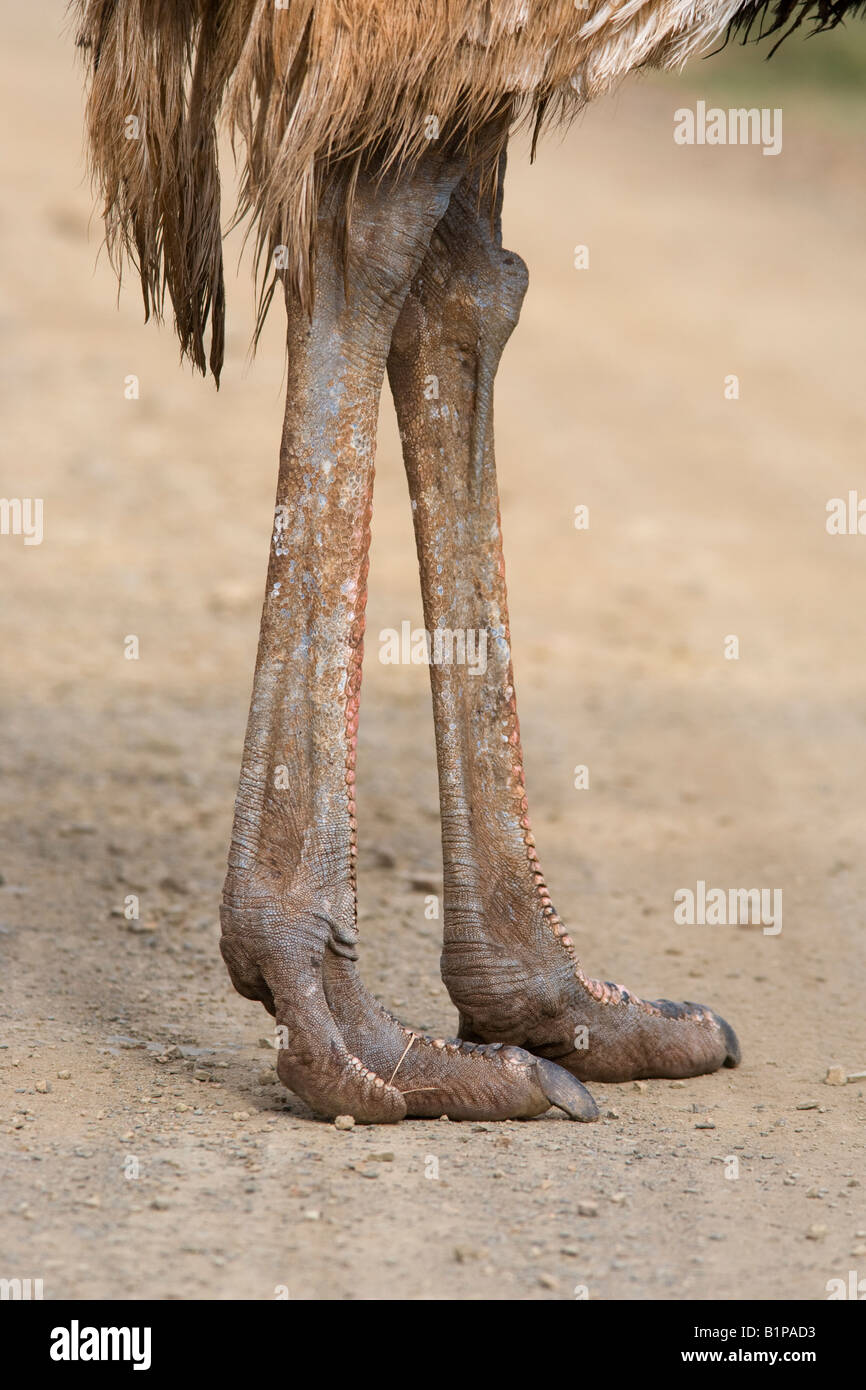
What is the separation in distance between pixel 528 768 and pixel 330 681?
10.3 ft

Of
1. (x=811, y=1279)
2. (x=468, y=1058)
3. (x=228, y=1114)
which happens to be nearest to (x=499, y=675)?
(x=468, y=1058)

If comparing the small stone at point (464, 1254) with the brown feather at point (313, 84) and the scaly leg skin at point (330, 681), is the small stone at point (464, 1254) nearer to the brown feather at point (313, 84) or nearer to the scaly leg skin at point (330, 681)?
the scaly leg skin at point (330, 681)

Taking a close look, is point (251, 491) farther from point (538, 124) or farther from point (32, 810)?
point (538, 124)

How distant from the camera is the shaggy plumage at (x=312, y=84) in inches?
113

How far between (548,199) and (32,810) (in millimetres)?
10997

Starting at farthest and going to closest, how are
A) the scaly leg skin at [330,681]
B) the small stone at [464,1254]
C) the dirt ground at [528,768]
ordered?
1. the scaly leg skin at [330,681]
2. the dirt ground at [528,768]
3. the small stone at [464,1254]

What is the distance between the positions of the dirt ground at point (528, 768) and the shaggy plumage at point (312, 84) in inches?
9.6

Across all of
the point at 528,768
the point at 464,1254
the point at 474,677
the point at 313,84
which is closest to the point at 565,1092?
the point at 464,1254

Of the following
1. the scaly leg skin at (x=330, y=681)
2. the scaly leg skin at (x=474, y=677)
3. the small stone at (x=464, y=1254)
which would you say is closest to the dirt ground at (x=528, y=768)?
the small stone at (x=464, y=1254)

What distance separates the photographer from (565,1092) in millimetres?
3109

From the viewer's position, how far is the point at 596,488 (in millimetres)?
9211

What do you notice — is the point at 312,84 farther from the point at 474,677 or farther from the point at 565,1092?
the point at 565,1092

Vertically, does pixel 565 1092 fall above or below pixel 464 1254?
above

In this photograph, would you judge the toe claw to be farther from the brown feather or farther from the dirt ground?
the brown feather
